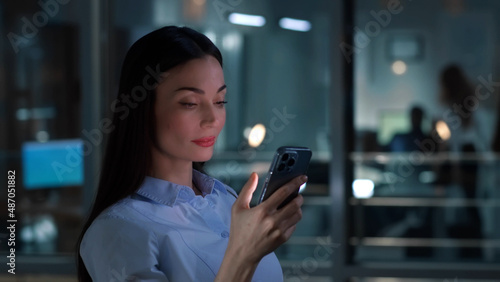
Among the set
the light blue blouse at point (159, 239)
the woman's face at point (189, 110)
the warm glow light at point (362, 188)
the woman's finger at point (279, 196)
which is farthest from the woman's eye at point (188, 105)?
the warm glow light at point (362, 188)

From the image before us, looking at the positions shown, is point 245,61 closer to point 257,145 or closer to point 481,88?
point 257,145

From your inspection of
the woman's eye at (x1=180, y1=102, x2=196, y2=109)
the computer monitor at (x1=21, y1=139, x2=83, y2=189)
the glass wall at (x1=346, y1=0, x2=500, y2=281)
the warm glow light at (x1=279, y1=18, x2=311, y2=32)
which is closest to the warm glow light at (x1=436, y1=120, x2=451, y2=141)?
the glass wall at (x1=346, y1=0, x2=500, y2=281)

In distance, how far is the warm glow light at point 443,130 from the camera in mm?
3375

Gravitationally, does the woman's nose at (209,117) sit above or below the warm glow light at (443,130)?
above

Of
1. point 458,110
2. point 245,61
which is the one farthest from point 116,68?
point 458,110

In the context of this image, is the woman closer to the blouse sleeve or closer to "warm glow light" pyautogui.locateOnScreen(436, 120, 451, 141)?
the blouse sleeve

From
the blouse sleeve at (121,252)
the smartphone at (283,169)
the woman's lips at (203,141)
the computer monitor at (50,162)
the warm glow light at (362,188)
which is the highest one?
the woman's lips at (203,141)

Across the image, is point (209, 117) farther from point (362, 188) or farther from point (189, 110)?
point (362, 188)

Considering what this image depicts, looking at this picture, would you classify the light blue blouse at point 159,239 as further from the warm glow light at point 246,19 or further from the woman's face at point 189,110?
the warm glow light at point 246,19

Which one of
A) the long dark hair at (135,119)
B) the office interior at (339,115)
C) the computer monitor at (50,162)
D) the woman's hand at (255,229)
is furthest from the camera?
the computer monitor at (50,162)

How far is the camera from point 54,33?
351 cm

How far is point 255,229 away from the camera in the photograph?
0.91 m

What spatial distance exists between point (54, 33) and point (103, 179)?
260 cm

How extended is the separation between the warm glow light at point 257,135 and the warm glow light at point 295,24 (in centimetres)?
50
